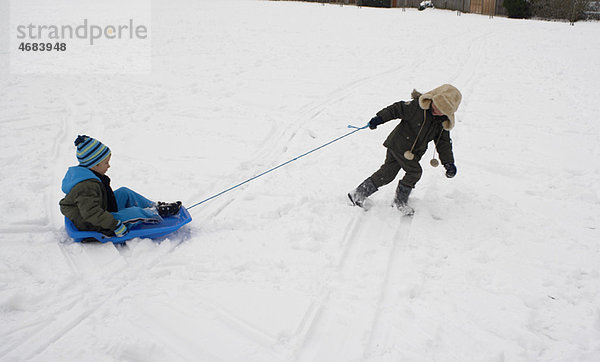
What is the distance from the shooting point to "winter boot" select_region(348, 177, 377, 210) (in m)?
4.13

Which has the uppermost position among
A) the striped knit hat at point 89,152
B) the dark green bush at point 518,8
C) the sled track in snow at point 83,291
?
the dark green bush at point 518,8

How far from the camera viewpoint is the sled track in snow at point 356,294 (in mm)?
2635

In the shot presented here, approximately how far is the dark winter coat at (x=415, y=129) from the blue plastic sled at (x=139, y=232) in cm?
213

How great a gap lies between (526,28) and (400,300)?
18741mm

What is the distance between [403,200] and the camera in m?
4.15

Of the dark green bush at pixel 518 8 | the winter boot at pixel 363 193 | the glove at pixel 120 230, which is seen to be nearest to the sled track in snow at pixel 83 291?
the glove at pixel 120 230

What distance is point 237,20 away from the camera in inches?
688

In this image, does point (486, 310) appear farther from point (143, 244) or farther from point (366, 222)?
point (143, 244)

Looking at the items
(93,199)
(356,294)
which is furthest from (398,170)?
(93,199)

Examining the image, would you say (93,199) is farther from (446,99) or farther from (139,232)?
(446,99)

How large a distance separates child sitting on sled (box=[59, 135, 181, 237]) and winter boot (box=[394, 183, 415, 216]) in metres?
2.45

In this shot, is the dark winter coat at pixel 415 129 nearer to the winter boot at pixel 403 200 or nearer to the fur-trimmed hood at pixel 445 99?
the fur-trimmed hood at pixel 445 99

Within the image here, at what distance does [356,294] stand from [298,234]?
2.97ft

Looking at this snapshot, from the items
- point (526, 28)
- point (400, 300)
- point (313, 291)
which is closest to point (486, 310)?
point (400, 300)
